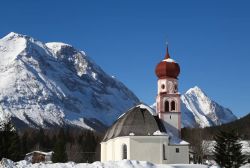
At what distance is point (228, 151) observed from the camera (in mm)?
61375

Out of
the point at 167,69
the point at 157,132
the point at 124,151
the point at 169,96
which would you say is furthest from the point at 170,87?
the point at 124,151

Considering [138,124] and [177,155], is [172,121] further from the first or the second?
[138,124]

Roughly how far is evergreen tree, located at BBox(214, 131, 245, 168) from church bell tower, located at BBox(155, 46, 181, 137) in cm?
1268

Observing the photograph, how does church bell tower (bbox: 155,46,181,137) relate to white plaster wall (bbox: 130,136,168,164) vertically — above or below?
above

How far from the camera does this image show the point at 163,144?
227 ft

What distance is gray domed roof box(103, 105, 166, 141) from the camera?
69.2 metres

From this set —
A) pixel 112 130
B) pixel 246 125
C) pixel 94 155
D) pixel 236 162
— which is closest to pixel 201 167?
pixel 236 162

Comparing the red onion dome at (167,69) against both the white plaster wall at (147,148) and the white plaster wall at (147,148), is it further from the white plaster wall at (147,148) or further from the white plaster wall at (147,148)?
the white plaster wall at (147,148)

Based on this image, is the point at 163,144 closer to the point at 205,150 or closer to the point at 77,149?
the point at 205,150

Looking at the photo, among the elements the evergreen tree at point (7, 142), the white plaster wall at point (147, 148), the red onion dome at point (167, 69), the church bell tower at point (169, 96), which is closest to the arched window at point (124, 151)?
the white plaster wall at point (147, 148)

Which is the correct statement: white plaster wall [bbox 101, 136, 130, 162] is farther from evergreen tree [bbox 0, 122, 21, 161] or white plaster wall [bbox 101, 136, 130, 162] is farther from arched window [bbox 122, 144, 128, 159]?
evergreen tree [bbox 0, 122, 21, 161]

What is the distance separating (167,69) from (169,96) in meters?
3.93

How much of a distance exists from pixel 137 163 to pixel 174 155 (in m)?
20.8

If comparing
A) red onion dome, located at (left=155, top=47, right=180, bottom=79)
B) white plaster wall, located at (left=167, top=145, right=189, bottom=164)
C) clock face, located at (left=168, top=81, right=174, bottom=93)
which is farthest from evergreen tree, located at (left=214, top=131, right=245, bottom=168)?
red onion dome, located at (left=155, top=47, right=180, bottom=79)
